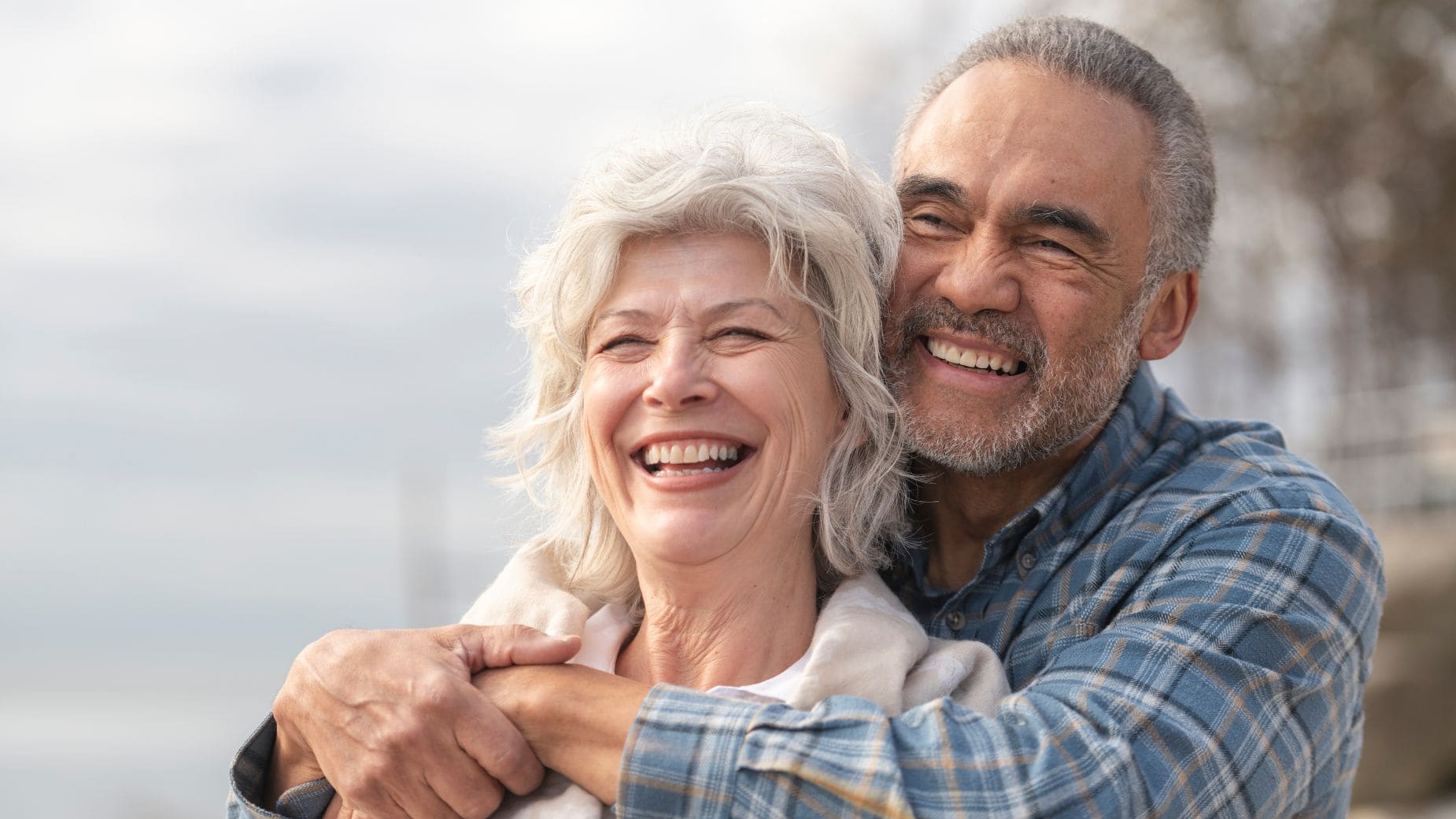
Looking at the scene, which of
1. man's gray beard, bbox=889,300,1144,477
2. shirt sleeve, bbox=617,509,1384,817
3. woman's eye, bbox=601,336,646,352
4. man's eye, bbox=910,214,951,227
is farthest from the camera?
man's eye, bbox=910,214,951,227

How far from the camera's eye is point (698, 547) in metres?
2.33

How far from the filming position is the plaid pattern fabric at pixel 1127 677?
1854 mm

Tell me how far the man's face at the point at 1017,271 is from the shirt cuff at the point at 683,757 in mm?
871

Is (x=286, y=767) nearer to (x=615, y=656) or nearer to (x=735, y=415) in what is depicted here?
(x=615, y=656)

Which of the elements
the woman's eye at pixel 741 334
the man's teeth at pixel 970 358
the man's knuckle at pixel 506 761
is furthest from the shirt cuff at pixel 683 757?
the man's teeth at pixel 970 358

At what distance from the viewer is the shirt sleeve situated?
72.5 inches

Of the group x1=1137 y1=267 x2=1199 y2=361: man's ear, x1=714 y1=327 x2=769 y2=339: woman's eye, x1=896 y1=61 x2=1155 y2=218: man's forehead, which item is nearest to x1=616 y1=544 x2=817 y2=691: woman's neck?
x1=714 y1=327 x2=769 y2=339: woman's eye

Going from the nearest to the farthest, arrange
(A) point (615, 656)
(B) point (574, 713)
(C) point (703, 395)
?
(B) point (574, 713)
(C) point (703, 395)
(A) point (615, 656)

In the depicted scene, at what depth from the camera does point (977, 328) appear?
2.67 meters

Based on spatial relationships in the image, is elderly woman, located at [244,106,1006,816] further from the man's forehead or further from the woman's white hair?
the man's forehead

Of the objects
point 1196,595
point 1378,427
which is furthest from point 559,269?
point 1378,427

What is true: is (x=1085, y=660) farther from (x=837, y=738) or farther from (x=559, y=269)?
(x=559, y=269)

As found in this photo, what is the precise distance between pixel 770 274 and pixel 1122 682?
33.7 inches

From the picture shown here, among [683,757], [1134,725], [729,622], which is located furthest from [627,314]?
[1134,725]
